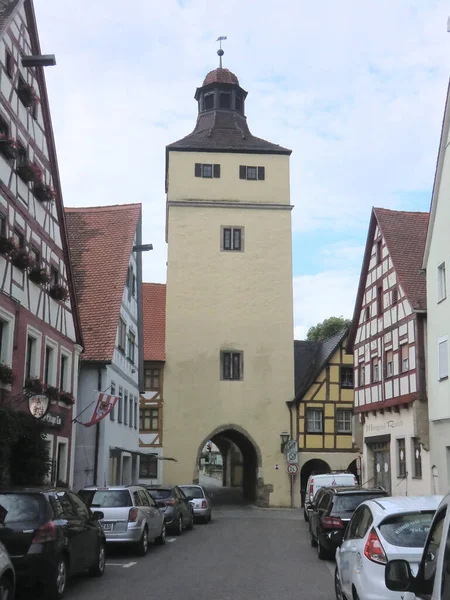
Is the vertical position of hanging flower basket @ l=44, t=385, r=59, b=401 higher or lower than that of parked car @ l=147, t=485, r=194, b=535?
higher

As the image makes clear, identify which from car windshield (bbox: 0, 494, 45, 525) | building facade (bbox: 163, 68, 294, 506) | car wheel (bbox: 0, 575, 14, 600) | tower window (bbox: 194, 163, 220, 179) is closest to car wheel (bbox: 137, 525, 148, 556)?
car windshield (bbox: 0, 494, 45, 525)

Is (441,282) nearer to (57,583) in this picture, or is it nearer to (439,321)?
(439,321)

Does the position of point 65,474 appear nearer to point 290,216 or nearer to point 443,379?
point 443,379

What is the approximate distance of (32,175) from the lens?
20.2 meters

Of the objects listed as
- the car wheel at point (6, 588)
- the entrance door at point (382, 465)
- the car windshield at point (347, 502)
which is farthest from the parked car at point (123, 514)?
the entrance door at point (382, 465)

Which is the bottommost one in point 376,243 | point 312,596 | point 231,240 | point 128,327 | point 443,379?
point 312,596

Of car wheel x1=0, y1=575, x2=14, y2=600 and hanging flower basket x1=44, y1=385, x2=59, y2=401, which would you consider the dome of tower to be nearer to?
hanging flower basket x1=44, y1=385, x2=59, y2=401

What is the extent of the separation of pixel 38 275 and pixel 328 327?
1838 inches

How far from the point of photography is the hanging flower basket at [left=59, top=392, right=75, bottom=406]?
22984 millimetres

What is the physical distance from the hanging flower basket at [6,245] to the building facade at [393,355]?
1480 cm

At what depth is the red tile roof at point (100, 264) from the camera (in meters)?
28.5

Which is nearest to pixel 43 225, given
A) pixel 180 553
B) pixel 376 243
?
pixel 180 553

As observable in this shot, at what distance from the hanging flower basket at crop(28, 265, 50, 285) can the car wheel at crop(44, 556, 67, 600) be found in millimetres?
10526

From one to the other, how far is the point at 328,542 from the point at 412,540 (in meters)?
8.02
